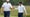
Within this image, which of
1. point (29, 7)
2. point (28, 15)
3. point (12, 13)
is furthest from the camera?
point (29, 7)

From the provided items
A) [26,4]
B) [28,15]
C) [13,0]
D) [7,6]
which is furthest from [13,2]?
[7,6]

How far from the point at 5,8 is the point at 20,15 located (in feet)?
2.71

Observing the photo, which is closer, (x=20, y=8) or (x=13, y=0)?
(x=20, y=8)

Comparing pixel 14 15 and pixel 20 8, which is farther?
pixel 14 15

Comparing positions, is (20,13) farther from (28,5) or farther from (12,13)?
(28,5)

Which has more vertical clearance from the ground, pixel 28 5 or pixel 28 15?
pixel 28 5

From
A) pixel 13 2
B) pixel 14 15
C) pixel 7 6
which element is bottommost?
pixel 14 15

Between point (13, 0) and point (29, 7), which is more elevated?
point (13, 0)

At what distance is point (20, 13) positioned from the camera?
16.6ft

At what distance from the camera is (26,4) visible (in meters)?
8.94

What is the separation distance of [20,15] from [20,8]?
0.35 m

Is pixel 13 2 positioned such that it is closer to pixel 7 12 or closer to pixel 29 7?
pixel 29 7

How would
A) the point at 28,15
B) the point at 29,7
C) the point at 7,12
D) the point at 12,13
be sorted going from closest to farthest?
the point at 7,12 < the point at 28,15 < the point at 12,13 < the point at 29,7

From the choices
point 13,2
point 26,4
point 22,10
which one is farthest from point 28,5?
point 22,10
